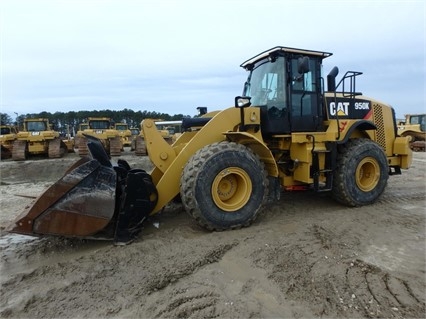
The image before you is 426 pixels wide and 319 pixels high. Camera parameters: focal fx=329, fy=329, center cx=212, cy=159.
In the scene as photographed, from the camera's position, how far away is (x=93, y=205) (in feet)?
12.5

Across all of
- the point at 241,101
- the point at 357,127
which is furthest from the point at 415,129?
the point at 241,101

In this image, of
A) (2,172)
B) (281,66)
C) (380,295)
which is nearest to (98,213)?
(380,295)

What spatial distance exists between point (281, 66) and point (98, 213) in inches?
140

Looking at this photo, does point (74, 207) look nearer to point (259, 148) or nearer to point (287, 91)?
point (259, 148)

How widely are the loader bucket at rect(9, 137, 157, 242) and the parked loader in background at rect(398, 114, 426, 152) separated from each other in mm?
20101

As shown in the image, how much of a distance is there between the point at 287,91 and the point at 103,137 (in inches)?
578

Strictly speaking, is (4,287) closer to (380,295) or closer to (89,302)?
(89,302)

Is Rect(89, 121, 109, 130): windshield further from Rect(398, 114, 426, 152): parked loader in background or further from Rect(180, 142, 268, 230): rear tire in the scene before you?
Rect(398, 114, 426, 152): parked loader in background

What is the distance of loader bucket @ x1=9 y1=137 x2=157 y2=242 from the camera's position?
3.63 m

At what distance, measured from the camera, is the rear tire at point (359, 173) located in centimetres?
547

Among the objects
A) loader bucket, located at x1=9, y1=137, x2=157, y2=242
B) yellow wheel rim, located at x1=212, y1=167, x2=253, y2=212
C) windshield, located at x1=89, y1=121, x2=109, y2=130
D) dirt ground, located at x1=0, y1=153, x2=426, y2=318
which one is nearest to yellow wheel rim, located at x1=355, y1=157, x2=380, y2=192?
dirt ground, located at x1=0, y1=153, x2=426, y2=318

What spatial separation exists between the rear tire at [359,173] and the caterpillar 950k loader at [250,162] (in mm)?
17

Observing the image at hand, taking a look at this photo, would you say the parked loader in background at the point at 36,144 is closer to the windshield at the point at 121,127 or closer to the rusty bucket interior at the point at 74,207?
the windshield at the point at 121,127

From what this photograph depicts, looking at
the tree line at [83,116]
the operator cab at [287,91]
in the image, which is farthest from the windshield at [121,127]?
the tree line at [83,116]
